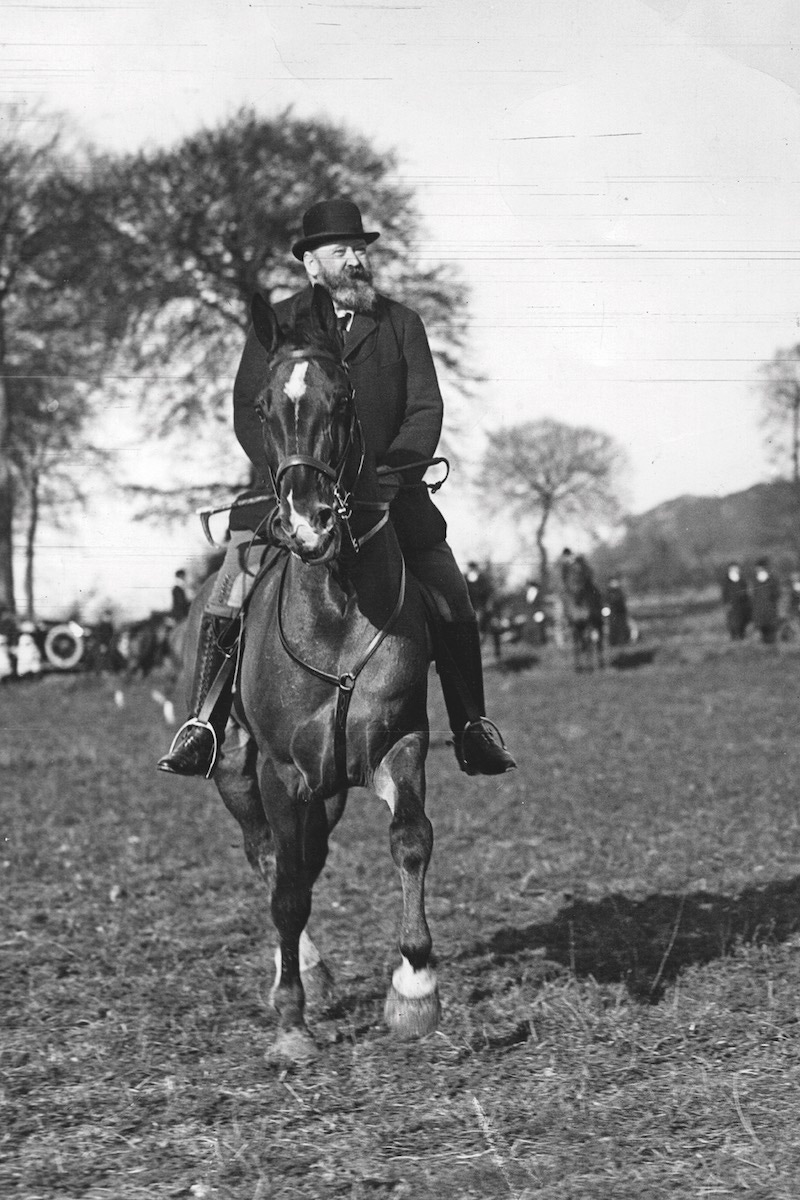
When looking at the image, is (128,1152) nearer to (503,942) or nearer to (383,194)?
(503,942)

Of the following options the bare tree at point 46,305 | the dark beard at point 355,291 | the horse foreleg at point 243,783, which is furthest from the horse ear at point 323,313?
the bare tree at point 46,305

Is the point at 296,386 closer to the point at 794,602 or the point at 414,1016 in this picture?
the point at 414,1016

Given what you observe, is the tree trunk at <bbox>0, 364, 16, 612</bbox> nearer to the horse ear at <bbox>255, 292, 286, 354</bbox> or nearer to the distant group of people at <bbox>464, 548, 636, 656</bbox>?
the distant group of people at <bbox>464, 548, 636, 656</bbox>

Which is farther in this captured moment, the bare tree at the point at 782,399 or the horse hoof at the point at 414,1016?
the bare tree at the point at 782,399

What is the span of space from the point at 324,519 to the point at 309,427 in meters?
0.39

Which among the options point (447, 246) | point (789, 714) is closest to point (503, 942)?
point (447, 246)

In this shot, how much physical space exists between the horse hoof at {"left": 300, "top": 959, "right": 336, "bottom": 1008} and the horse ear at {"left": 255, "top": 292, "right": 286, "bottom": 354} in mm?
3067

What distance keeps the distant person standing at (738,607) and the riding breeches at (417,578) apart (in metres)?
27.7

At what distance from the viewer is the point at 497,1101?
548cm

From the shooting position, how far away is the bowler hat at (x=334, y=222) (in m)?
6.28

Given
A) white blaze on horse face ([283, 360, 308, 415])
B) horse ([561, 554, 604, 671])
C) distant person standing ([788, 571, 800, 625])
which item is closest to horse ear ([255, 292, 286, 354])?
white blaze on horse face ([283, 360, 308, 415])

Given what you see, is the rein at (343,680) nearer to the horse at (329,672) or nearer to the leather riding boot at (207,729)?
the horse at (329,672)

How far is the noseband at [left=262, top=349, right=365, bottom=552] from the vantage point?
5215mm

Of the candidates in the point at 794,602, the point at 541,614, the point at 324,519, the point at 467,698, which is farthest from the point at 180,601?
the point at 794,602
